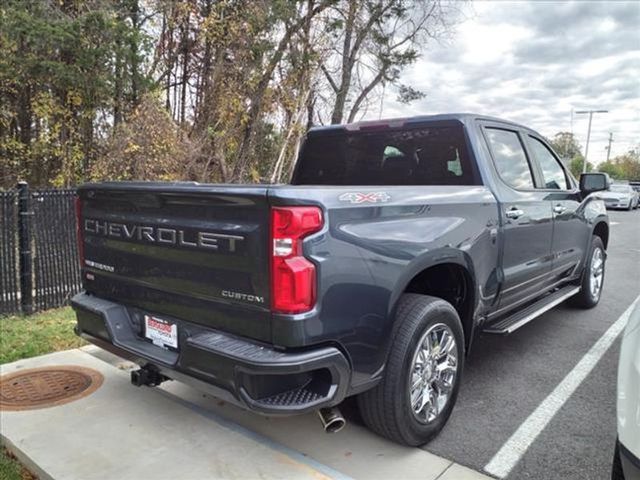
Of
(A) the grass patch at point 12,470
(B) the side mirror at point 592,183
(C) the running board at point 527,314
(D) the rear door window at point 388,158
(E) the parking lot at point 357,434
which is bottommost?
(A) the grass patch at point 12,470

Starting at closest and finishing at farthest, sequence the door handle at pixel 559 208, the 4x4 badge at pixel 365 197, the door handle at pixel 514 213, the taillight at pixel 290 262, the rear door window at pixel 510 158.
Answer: the taillight at pixel 290 262, the 4x4 badge at pixel 365 197, the door handle at pixel 514 213, the rear door window at pixel 510 158, the door handle at pixel 559 208

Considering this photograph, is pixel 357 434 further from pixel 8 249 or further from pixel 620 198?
pixel 620 198

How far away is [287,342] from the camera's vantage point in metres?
2.25

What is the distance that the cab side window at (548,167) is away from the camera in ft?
15.1

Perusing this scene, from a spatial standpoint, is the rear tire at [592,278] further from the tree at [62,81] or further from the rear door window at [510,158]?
the tree at [62,81]

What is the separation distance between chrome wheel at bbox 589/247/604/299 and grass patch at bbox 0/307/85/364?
5.45m

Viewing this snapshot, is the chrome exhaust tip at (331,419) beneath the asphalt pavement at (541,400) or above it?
above

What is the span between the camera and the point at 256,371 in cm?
222

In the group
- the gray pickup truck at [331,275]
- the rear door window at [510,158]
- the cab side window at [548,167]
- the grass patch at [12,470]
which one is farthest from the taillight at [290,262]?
the cab side window at [548,167]

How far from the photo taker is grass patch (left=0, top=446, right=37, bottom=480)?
2.74m

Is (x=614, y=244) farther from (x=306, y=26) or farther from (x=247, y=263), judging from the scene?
(x=247, y=263)

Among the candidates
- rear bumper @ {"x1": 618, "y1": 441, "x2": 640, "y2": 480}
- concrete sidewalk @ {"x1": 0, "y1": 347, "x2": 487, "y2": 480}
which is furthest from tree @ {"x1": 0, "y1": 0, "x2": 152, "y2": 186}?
rear bumper @ {"x1": 618, "y1": 441, "x2": 640, "y2": 480}

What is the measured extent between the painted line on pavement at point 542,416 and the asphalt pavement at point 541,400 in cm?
3

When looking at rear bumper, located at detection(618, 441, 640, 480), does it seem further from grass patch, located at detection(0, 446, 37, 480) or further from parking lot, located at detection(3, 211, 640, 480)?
grass patch, located at detection(0, 446, 37, 480)
